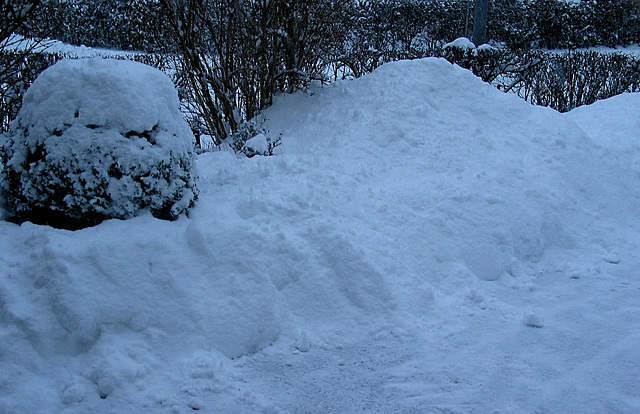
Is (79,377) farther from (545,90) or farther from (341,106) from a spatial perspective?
(545,90)

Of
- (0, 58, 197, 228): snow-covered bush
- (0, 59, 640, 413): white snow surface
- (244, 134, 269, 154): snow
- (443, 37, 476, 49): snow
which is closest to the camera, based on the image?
(0, 59, 640, 413): white snow surface

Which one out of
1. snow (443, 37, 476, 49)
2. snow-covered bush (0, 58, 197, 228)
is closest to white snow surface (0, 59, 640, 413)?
snow-covered bush (0, 58, 197, 228)

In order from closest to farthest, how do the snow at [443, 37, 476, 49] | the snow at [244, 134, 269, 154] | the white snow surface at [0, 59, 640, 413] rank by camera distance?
the white snow surface at [0, 59, 640, 413], the snow at [244, 134, 269, 154], the snow at [443, 37, 476, 49]

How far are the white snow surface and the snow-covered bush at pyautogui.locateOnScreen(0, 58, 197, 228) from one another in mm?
215

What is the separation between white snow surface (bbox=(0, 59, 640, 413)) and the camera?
9.43 ft

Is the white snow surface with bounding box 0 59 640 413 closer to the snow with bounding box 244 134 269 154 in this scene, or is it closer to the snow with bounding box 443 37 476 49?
the snow with bounding box 244 134 269 154

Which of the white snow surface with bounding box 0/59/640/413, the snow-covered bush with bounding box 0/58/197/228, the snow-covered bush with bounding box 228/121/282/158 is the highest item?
the snow-covered bush with bounding box 0/58/197/228

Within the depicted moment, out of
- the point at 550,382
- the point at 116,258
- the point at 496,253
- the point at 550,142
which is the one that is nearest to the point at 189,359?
the point at 116,258

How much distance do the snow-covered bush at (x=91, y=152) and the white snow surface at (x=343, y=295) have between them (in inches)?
8.5

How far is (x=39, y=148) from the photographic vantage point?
356 cm

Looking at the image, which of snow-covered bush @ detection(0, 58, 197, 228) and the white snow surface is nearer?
the white snow surface

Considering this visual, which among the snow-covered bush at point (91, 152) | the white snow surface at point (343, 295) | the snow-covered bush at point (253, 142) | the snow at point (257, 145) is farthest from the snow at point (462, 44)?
the snow-covered bush at point (91, 152)

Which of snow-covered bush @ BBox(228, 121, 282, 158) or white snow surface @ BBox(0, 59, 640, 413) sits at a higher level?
snow-covered bush @ BBox(228, 121, 282, 158)

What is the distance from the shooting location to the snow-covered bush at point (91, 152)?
11.4 feet
